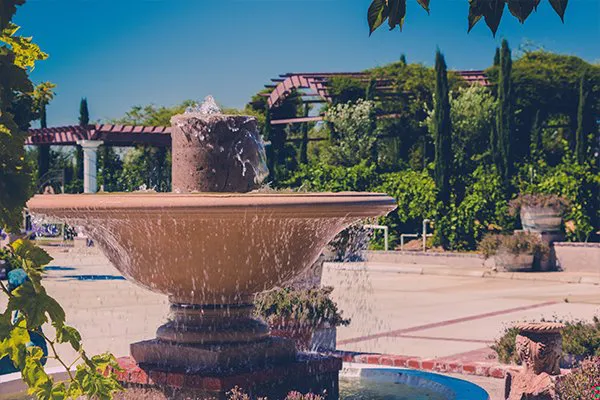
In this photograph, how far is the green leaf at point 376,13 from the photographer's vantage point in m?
2.98

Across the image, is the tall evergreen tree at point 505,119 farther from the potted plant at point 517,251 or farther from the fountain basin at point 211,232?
the fountain basin at point 211,232

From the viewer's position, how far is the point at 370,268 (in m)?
21.2

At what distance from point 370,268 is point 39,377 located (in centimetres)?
1904

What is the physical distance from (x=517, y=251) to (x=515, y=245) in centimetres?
13

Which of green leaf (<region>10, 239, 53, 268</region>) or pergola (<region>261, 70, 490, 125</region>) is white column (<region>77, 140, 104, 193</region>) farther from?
green leaf (<region>10, 239, 53, 268</region>)

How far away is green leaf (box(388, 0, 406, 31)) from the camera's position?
9.58 ft

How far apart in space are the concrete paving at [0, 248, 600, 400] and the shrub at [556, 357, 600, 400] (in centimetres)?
105

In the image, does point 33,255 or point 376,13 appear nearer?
point 33,255

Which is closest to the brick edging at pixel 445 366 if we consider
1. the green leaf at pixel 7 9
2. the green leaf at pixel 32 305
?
the green leaf at pixel 32 305

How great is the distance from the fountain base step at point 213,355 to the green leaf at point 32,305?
11.0 ft

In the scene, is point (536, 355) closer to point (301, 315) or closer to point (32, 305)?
point (301, 315)

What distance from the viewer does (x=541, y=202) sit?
20188 mm

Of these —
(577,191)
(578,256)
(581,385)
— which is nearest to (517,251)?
(578,256)

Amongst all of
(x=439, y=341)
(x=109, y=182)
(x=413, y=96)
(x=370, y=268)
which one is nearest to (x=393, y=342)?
(x=439, y=341)
